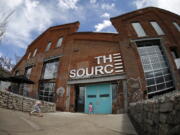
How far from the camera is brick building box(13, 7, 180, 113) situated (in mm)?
12031

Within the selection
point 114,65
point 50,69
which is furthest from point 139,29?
point 50,69

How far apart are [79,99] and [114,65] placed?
208 inches

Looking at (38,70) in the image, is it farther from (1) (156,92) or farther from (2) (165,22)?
(2) (165,22)

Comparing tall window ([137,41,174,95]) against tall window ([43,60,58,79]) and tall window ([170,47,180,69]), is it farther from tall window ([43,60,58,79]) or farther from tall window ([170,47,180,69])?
tall window ([43,60,58,79])

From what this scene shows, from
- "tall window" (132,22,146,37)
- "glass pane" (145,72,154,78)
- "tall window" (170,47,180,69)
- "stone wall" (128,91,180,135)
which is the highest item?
"tall window" (132,22,146,37)

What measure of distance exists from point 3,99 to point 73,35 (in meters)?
11.4

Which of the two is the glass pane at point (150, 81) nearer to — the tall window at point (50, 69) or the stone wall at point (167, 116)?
the stone wall at point (167, 116)

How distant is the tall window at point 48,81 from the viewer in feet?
49.7

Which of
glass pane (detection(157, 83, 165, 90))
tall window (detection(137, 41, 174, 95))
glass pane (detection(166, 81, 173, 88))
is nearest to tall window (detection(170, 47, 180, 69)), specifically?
tall window (detection(137, 41, 174, 95))

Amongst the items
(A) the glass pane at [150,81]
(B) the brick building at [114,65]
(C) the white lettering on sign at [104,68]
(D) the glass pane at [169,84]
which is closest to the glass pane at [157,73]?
(B) the brick building at [114,65]

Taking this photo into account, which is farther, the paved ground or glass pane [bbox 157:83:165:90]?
glass pane [bbox 157:83:165:90]

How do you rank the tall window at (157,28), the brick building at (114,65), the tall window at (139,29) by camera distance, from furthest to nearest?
the tall window at (157,28) → the tall window at (139,29) → the brick building at (114,65)

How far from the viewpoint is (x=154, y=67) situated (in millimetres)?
12875

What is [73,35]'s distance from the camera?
54.3 ft
